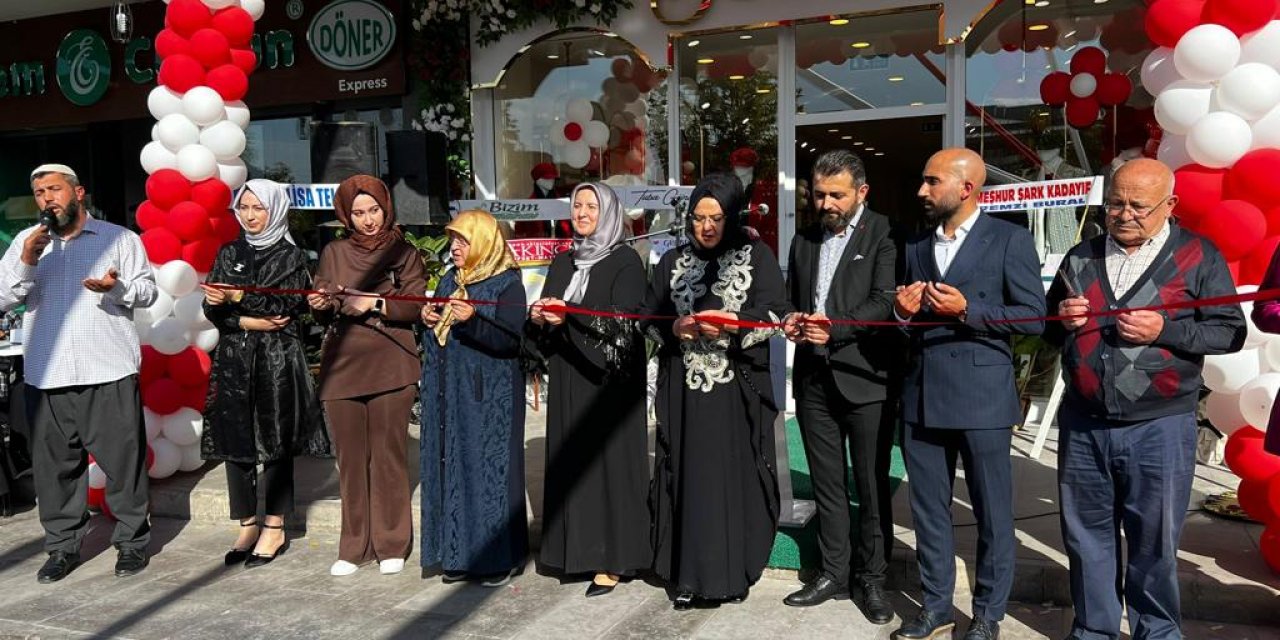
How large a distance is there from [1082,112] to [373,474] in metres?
6.20

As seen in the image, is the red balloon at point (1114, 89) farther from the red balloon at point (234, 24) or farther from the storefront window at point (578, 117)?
the red balloon at point (234, 24)

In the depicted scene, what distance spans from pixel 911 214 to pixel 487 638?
907cm

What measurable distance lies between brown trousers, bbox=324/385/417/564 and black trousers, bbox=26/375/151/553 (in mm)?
1132

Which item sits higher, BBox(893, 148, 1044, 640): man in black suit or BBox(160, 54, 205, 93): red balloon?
BBox(160, 54, 205, 93): red balloon

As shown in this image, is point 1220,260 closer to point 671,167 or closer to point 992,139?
point 992,139

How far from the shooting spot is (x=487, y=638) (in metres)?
4.18

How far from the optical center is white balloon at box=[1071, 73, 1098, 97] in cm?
791

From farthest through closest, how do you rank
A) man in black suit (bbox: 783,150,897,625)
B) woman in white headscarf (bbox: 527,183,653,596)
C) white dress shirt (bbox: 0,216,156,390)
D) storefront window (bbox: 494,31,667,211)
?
storefront window (bbox: 494,31,667,211) → white dress shirt (bbox: 0,216,156,390) → woman in white headscarf (bbox: 527,183,653,596) → man in black suit (bbox: 783,150,897,625)

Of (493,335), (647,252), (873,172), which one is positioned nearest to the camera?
(493,335)

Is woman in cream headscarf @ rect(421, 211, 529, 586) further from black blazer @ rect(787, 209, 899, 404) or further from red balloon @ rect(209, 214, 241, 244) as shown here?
red balloon @ rect(209, 214, 241, 244)

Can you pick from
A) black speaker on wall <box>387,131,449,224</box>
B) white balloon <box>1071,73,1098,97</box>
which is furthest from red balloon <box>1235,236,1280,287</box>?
black speaker on wall <box>387,131,449,224</box>

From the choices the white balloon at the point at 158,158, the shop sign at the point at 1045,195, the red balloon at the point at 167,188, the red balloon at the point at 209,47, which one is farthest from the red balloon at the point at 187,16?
the shop sign at the point at 1045,195

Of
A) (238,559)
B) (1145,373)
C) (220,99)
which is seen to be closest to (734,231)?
(1145,373)

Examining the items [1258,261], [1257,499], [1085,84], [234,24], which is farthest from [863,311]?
[1085,84]
